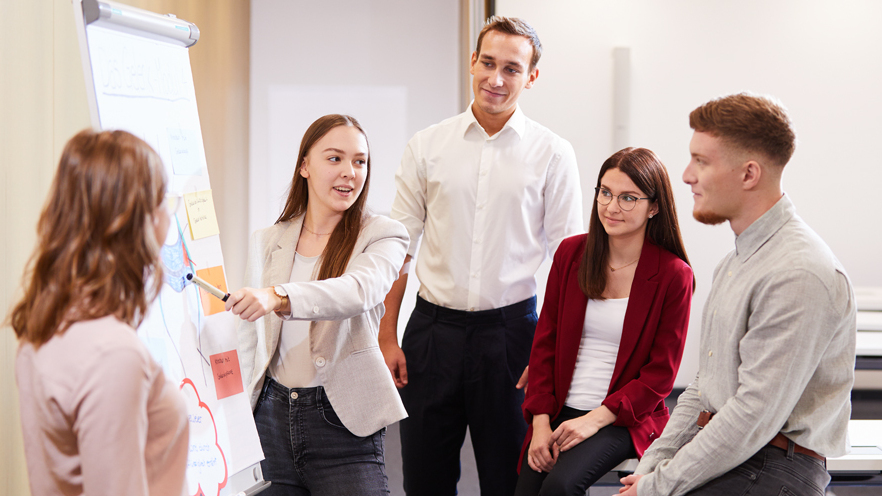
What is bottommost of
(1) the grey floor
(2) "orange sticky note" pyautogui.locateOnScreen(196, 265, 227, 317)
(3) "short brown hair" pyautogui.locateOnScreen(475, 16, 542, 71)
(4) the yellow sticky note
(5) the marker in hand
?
(1) the grey floor

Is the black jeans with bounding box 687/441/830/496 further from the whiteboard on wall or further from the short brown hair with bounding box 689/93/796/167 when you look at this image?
the whiteboard on wall

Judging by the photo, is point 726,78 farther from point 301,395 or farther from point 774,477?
point 301,395

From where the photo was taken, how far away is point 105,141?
879 mm

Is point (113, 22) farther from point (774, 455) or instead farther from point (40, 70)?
point (774, 455)

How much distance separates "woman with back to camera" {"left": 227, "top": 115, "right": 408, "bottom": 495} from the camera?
145cm

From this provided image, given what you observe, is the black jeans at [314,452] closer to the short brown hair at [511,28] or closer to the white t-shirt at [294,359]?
the white t-shirt at [294,359]

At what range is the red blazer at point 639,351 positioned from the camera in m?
1.68

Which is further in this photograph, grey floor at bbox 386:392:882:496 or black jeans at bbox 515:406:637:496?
grey floor at bbox 386:392:882:496

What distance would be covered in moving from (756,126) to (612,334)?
0.69 meters

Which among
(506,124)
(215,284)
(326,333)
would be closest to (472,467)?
(506,124)

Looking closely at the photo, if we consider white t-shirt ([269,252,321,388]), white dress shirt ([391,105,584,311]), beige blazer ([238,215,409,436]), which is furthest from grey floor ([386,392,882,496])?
white t-shirt ([269,252,321,388])

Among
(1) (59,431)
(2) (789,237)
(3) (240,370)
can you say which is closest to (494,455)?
(3) (240,370)

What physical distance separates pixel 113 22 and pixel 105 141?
0.54 meters

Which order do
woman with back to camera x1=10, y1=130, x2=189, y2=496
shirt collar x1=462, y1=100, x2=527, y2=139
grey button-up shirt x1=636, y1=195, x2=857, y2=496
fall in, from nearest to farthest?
woman with back to camera x1=10, y1=130, x2=189, y2=496, grey button-up shirt x1=636, y1=195, x2=857, y2=496, shirt collar x1=462, y1=100, x2=527, y2=139
